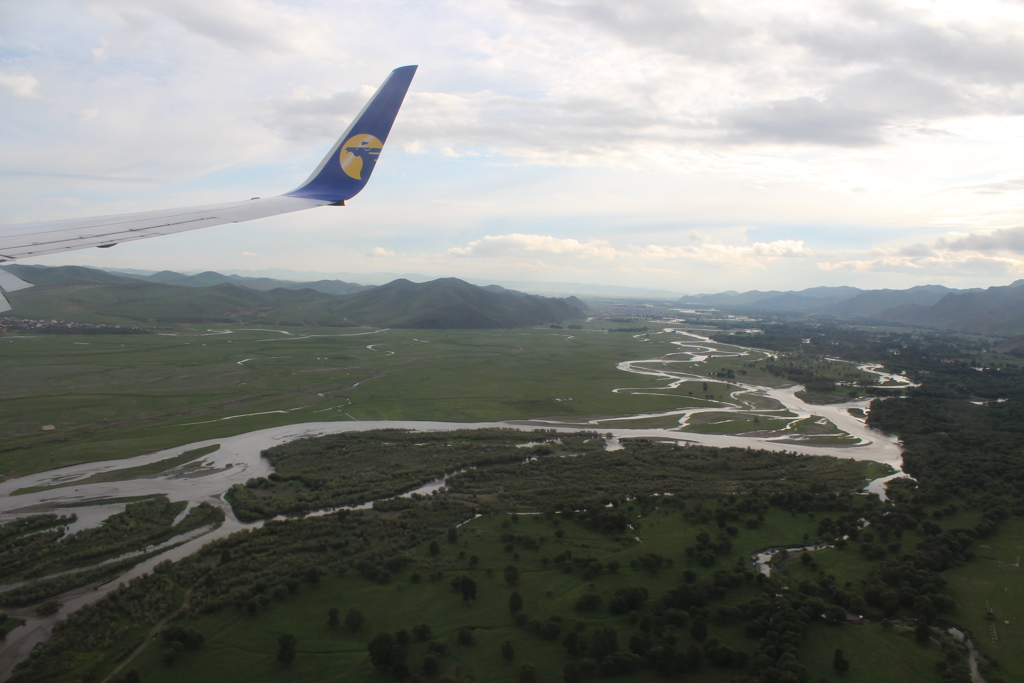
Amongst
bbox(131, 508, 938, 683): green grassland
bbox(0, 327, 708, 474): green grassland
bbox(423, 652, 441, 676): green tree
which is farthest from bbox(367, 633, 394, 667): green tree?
bbox(0, 327, 708, 474): green grassland

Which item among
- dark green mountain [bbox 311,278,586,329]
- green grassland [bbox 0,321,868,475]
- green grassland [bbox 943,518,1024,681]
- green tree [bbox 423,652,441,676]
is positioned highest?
dark green mountain [bbox 311,278,586,329]

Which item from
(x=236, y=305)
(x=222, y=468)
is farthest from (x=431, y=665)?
(x=236, y=305)

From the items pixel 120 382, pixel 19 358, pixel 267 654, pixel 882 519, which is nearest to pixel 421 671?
pixel 267 654

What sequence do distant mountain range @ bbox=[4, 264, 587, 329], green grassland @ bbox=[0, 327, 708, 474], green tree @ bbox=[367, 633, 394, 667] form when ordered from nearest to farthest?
green tree @ bbox=[367, 633, 394, 667]
green grassland @ bbox=[0, 327, 708, 474]
distant mountain range @ bbox=[4, 264, 587, 329]

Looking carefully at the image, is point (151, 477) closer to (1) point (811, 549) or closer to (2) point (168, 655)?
(2) point (168, 655)

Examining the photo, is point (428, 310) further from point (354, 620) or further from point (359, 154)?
point (359, 154)

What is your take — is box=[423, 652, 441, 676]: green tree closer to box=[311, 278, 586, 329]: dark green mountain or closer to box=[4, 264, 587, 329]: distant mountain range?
box=[4, 264, 587, 329]: distant mountain range

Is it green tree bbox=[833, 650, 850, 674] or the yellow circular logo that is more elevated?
the yellow circular logo
